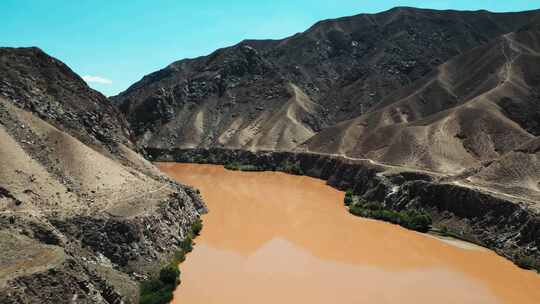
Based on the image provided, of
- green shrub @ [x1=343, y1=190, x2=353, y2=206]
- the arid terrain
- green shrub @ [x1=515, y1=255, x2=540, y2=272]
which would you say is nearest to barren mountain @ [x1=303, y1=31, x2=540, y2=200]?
the arid terrain

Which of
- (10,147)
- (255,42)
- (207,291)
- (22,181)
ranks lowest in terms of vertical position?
(207,291)

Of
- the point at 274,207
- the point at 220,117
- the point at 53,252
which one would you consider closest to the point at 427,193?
the point at 274,207

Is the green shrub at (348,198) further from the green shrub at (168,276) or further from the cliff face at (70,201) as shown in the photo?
the green shrub at (168,276)

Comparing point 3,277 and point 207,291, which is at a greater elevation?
point 3,277

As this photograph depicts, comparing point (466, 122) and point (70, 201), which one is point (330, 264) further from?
point (466, 122)

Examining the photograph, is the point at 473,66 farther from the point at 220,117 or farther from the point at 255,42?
the point at 255,42

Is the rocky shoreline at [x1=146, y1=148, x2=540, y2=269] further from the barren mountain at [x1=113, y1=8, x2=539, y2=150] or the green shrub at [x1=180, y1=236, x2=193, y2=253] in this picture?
the barren mountain at [x1=113, y1=8, x2=539, y2=150]

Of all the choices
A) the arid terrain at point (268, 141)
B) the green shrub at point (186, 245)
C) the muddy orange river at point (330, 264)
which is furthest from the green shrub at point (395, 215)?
the green shrub at point (186, 245)
